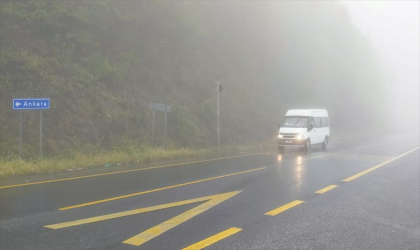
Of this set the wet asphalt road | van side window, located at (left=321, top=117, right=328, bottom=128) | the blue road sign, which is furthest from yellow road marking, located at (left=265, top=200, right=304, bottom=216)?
van side window, located at (left=321, top=117, right=328, bottom=128)

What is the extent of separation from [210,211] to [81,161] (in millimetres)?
8002

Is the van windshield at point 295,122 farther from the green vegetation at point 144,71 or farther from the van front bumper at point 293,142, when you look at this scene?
the green vegetation at point 144,71

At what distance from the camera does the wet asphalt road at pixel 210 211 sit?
5.30m

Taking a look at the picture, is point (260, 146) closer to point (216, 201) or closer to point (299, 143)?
point (299, 143)

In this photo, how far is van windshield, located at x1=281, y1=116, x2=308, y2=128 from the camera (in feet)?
71.9

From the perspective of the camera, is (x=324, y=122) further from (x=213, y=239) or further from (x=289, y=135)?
(x=213, y=239)

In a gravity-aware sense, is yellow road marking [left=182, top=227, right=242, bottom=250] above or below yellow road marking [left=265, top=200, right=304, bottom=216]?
above

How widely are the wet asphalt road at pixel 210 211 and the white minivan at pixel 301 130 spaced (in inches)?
377

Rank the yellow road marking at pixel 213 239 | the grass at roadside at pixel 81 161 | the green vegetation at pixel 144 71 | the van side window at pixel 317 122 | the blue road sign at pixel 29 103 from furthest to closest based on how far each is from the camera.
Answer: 1. the van side window at pixel 317 122
2. the green vegetation at pixel 144 71
3. the blue road sign at pixel 29 103
4. the grass at roadside at pixel 81 161
5. the yellow road marking at pixel 213 239

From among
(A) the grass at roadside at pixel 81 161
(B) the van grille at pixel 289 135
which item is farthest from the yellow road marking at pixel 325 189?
(B) the van grille at pixel 289 135

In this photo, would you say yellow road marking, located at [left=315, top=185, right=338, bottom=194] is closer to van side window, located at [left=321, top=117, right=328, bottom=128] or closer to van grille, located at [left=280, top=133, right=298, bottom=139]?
van grille, located at [left=280, top=133, right=298, bottom=139]

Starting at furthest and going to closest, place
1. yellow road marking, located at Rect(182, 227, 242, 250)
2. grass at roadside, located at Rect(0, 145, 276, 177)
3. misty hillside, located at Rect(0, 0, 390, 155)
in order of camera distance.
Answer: misty hillside, located at Rect(0, 0, 390, 155), grass at roadside, located at Rect(0, 145, 276, 177), yellow road marking, located at Rect(182, 227, 242, 250)

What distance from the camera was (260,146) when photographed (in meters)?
24.7

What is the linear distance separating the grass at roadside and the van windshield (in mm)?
6030
